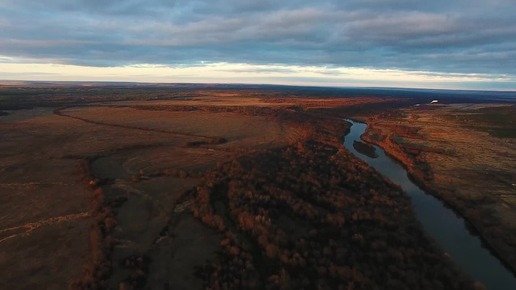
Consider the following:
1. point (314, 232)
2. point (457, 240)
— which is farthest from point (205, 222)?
point (457, 240)

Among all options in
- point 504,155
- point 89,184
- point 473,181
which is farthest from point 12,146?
point 504,155

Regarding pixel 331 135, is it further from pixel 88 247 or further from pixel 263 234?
pixel 88 247

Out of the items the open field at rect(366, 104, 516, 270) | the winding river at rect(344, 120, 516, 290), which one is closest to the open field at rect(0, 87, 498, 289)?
the winding river at rect(344, 120, 516, 290)

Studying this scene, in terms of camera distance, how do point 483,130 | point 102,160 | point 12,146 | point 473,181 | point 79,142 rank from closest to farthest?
point 473,181 → point 102,160 → point 12,146 → point 79,142 → point 483,130

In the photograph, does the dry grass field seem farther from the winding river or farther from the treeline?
the winding river

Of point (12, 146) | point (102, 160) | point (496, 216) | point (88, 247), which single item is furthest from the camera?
point (12, 146)

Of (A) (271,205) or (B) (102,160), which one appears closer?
(A) (271,205)
